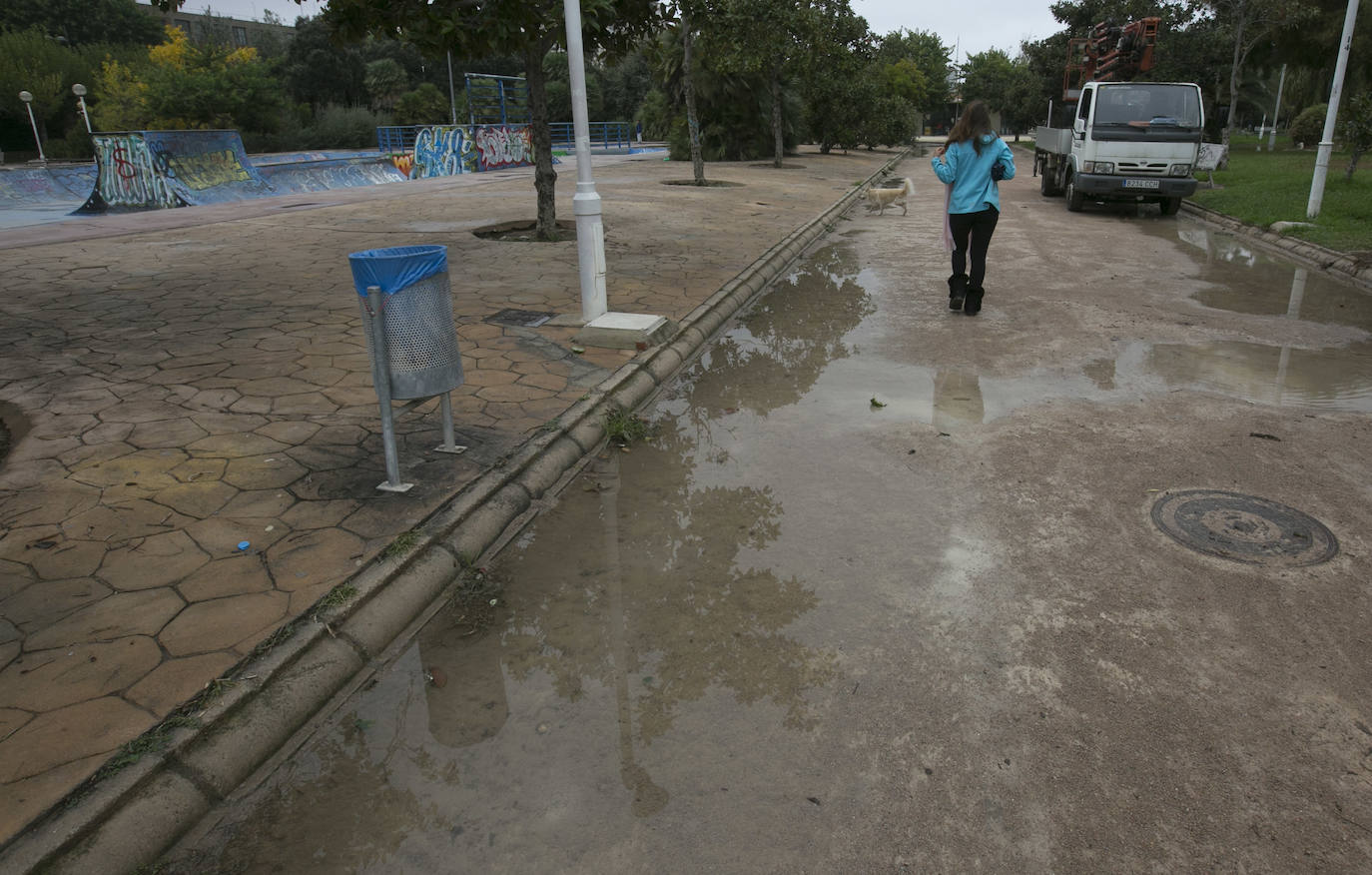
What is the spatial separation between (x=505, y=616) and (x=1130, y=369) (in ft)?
17.6

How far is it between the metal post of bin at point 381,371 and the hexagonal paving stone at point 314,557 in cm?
46

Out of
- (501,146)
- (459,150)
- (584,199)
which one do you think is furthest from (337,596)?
(501,146)

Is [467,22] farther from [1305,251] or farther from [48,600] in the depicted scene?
[1305,251]

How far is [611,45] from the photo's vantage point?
10852mm

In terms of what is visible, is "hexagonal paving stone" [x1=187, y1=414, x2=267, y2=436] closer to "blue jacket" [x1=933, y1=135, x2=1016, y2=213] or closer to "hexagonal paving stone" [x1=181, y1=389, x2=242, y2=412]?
"hexagonal paving stone" [x1=181, y1=389, x2=242, y2=412]

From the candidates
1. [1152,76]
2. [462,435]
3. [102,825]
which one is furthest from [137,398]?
[1152,76]

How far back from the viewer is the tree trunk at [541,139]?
10.6 meters

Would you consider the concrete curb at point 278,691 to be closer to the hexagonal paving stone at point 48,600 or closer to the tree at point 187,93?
the hexagonal paving stone at point 48,600

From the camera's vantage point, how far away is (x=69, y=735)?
8.24 ft

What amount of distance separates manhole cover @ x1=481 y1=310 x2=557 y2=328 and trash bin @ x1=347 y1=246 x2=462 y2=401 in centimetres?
329

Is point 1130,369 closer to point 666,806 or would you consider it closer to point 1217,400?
point 1217,400

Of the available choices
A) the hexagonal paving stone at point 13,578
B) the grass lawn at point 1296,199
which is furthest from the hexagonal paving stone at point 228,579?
the grass lawn at point 1296,199

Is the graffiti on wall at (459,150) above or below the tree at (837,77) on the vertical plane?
below

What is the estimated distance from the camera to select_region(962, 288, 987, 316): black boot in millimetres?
8312
